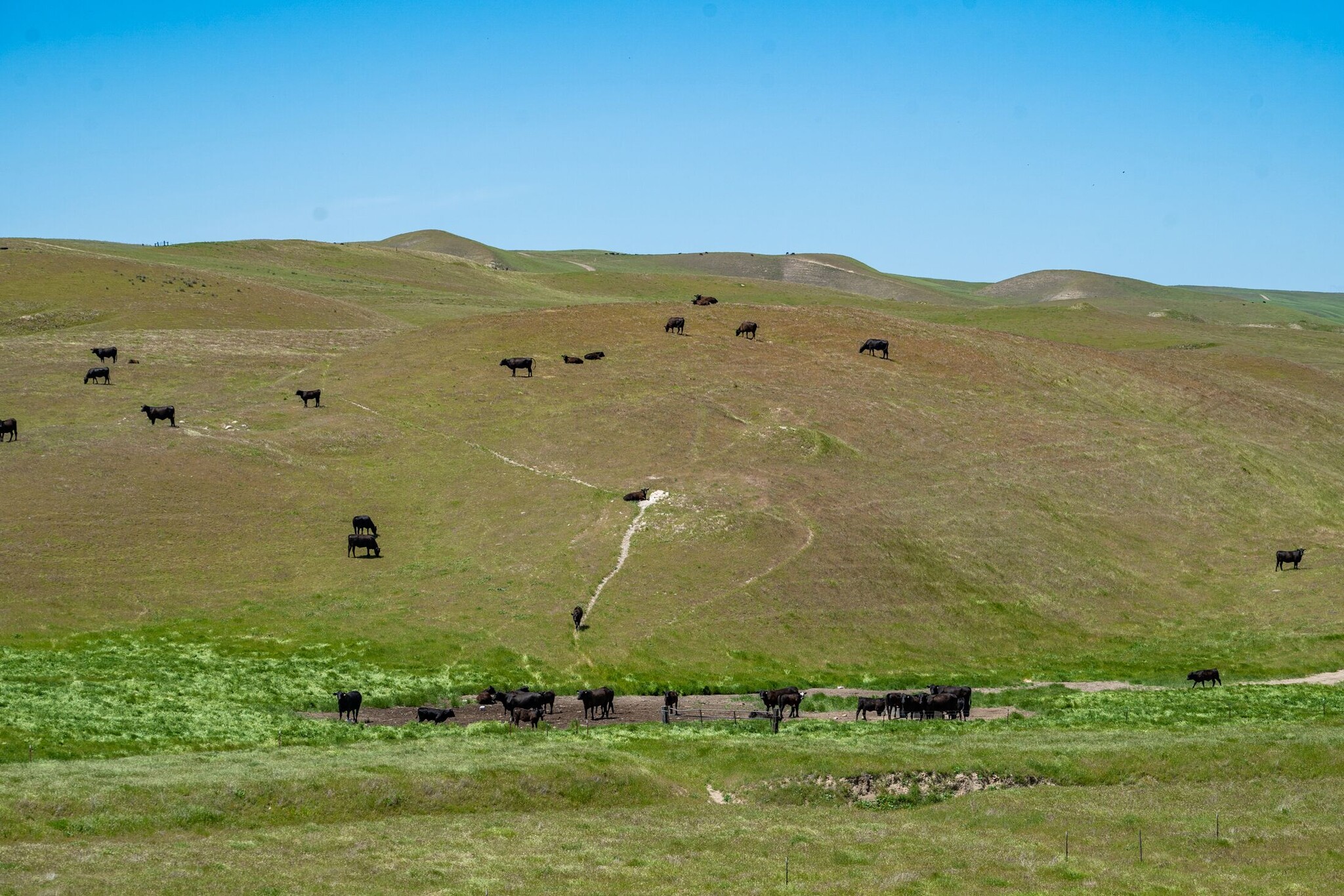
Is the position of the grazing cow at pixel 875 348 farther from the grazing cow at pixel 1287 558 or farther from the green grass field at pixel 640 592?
the grazing cow at pixel 1287 558

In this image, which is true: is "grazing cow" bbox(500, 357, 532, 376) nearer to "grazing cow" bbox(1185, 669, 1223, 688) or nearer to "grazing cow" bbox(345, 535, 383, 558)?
"grazing cow" bbox(345, 535, 383, 558)

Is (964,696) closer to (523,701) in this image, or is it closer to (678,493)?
(523,701)

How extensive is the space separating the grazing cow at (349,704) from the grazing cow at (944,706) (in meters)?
21.4

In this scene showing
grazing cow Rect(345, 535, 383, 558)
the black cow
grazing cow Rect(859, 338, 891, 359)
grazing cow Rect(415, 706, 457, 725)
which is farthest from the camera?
grazing cow Rect(859, 338, 891, 359)

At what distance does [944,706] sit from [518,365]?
54.7 meters

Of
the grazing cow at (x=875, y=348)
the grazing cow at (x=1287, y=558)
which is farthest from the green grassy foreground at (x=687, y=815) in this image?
the grazing cow at (x=875, y=348)

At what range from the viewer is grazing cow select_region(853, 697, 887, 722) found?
4566cm

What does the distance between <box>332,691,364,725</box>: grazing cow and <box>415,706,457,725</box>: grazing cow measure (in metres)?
2.27

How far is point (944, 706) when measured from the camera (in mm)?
45750

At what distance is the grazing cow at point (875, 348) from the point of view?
10188 centimetres

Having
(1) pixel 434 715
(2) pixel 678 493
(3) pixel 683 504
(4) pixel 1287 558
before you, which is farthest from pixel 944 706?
(4) pixel 1287 558

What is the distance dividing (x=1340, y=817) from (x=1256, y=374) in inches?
4348

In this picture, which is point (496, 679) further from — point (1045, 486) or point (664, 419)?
point (1045, 486)

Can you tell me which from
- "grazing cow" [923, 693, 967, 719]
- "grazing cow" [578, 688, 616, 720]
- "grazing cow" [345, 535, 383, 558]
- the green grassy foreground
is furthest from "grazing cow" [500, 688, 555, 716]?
"grazing cow" [345, 535, 383, 558]
